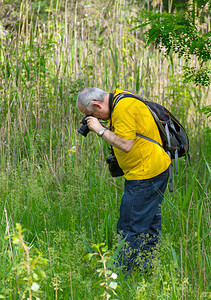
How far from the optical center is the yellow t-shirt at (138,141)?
97.0 inches

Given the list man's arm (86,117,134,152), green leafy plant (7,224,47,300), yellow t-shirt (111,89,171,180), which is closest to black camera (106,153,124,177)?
yellow t-shirt (111,89,171,180)

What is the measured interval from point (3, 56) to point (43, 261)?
3718 mm

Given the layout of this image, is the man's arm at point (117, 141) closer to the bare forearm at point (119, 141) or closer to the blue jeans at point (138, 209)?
the bare forearm at point (119, 141)

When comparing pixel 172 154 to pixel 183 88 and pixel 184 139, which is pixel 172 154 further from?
pixel 183 88

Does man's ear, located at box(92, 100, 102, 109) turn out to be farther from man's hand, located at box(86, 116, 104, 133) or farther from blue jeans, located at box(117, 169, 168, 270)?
blue jeans, located at box(117, 169, 168, 270)

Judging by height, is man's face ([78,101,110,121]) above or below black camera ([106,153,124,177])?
above

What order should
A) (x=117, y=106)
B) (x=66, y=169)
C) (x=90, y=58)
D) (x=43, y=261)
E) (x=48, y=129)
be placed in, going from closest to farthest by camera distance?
(x=43, y=261)
(x=117, y=106)
(x=66, y=169)
(x=48, y=129)
(x=90, y=58)

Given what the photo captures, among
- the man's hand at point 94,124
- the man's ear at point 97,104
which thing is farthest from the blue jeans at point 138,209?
the man's ear at point 97,104

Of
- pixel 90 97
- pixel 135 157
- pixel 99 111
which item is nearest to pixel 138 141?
pixel 135 157

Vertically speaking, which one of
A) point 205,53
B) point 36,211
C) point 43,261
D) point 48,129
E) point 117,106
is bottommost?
point 36,211

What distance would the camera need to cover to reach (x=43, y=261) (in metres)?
1.30

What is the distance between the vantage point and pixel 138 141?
8.48ft

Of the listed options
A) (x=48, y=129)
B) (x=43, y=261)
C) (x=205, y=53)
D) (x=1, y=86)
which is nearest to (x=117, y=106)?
(x=205, y=53)

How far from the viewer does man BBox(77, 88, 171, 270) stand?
2504 mm
